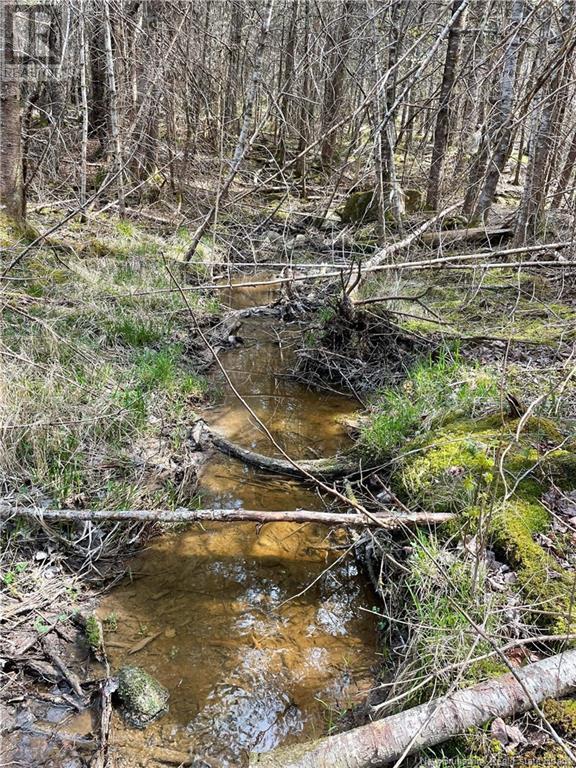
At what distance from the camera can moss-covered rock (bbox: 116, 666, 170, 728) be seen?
2742 mm

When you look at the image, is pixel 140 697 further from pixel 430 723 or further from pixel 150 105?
pixel 150 105

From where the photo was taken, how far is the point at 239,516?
3.55 m

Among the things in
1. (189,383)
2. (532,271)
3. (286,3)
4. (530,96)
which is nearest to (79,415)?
(189,383)

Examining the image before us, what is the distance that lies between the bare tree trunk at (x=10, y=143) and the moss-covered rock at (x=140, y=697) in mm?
6393

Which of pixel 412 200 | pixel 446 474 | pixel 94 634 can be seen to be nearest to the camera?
pixel 94 634

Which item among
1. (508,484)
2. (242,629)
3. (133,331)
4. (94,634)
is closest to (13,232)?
(133,331)

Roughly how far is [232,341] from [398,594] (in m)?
4.91

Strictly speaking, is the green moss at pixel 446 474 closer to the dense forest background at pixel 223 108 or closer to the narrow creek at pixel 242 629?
the narrow creek at pixel 242 629

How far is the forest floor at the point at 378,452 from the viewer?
105 inches

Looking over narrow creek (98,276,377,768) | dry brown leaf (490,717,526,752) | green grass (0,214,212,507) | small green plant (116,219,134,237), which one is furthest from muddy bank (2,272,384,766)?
small green plant (116,219,134,237)

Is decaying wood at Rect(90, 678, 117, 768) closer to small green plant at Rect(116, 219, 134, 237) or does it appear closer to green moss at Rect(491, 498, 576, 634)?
green moss at Rect(491, 498, 576, 634)

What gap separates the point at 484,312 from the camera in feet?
23.7

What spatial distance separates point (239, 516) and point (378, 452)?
5.06ft

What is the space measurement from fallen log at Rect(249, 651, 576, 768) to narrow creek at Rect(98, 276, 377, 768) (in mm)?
682
